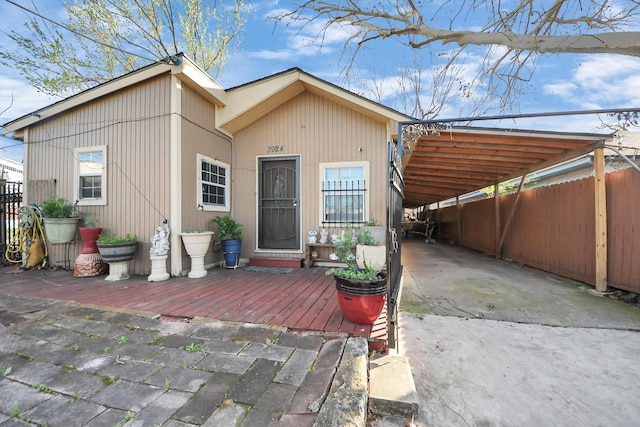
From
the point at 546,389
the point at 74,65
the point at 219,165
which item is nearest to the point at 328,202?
the point at 219,165

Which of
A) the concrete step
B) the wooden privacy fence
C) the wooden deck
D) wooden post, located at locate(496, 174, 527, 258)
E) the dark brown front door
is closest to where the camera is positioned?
the concrete step

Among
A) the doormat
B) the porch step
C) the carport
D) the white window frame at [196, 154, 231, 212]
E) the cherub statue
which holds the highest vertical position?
the carport

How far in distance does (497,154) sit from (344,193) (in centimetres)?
317

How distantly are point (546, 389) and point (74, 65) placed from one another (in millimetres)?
A: 12995


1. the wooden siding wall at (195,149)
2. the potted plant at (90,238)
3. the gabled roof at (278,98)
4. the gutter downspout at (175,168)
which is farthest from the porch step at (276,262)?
the gabled roof at (278,98)

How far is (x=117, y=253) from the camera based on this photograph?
3926 mm

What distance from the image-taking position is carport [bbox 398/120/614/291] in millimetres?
3904

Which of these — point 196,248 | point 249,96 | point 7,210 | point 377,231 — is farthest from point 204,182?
point 7,210

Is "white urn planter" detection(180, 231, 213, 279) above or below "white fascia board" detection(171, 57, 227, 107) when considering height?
below

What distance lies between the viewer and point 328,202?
5.07 meters

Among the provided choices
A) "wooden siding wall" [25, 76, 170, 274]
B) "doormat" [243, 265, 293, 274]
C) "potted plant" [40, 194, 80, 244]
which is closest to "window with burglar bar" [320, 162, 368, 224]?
"doormat" [243, 265, 293, 274]

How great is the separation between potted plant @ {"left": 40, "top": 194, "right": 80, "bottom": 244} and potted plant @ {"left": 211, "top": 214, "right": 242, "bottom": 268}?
238cm

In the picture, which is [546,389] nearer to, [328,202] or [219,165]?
[328,202]

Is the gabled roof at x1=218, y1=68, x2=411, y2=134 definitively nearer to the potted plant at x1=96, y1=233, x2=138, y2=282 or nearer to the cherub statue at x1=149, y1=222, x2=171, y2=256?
the cherub statue at x1=149, y1=222, x2=171, y2=256
